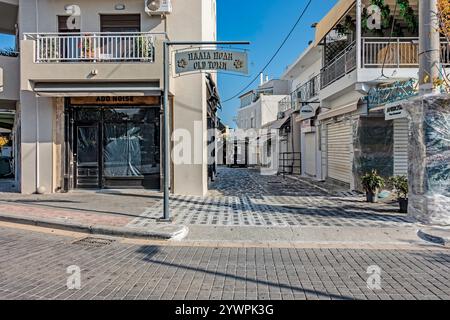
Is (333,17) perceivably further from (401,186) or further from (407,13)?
(401,186)

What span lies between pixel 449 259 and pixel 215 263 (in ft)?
12.0

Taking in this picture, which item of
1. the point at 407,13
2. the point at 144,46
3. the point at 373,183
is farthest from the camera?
the point at 407,13

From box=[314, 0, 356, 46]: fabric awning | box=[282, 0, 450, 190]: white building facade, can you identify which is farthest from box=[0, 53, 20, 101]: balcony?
box=[282, 0, 450, 190]: white building facade

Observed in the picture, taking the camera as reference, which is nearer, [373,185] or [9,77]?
[373,185]

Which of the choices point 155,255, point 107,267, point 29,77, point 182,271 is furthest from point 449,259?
point 29,77

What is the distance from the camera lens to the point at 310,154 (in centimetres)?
2088

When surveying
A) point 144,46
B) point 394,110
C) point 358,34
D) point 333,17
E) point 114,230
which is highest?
point 333,17

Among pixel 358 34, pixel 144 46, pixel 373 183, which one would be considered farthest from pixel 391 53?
pixel 144 46

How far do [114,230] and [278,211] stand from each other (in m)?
4.30

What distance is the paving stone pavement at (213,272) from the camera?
170 inches

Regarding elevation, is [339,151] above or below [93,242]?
above

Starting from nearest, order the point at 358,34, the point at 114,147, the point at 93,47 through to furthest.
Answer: the point at 93,47 < the point at 358,34 < the point at 114,147

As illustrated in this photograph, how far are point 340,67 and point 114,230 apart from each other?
11.5 m
